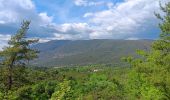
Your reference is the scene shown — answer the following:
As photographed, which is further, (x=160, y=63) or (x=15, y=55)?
(x=160, y=63)

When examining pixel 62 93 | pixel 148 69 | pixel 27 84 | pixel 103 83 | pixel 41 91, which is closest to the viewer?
pixel 62 93

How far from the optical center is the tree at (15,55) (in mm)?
28656

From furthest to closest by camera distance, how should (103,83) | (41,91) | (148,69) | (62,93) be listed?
(103,83), (41,91), (148,69), (62,93)

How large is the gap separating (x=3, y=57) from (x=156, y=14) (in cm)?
1483

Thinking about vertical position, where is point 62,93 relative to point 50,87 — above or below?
above

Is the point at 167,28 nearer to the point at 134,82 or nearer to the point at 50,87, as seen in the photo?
the point at 134,82

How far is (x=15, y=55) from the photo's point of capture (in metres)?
28.8

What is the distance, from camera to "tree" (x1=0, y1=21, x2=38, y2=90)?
28.7m

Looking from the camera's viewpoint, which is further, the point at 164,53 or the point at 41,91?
the point at 41,91

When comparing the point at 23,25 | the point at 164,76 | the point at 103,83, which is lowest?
the point at 103,83

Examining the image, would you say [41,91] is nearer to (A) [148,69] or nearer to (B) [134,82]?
(B) [134,82]

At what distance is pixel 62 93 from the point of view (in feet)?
52.6

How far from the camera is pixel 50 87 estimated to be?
392ft

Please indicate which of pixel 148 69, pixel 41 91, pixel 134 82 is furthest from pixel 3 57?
pixel 41 91
